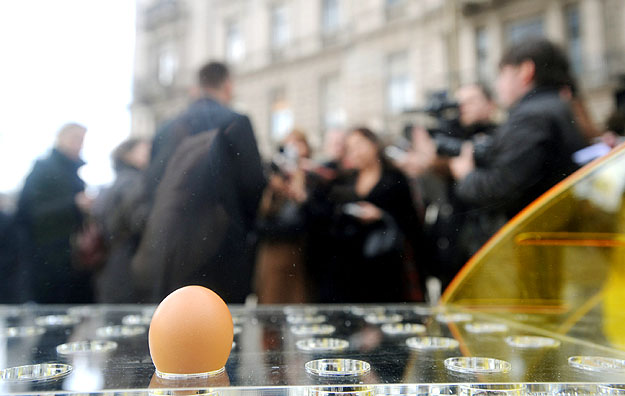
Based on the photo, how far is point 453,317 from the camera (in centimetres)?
120

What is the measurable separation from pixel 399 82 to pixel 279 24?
2.86ft

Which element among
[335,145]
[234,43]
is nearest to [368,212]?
[335,145]

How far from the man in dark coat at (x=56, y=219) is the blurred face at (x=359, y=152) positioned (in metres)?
0.94

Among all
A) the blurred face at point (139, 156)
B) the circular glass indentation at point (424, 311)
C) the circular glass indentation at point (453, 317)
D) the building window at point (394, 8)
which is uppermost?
the building window at point (394, 8)

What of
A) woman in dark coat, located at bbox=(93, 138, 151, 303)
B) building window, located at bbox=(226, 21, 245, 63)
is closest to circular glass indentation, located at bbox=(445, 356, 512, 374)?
woman in dark coat, located at bbox=(93, 138, 151, 303)

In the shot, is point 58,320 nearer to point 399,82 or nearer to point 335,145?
point 335,145

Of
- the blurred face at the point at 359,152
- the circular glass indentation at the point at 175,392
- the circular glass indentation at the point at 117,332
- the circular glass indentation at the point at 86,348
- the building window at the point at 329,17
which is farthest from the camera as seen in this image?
the building window at the point at 329,17

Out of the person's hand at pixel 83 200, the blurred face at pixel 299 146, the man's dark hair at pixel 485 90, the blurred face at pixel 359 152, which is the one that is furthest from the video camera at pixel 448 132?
the person's hand at pixel 83 200

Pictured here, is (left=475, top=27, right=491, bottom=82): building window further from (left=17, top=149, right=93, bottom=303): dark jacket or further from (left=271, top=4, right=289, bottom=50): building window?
(left=17, top=149, right=93, bottom=303): dark jacket

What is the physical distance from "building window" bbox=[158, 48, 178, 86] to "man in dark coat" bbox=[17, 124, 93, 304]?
0.37 metres

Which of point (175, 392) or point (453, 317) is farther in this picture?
point (453, 317)

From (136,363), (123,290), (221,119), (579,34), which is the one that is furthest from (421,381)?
(579,34)

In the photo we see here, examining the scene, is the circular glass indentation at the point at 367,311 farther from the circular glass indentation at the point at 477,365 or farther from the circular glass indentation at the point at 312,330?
the circular glass indentation at the point at 477,365

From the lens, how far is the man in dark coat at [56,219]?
4.95 feet
